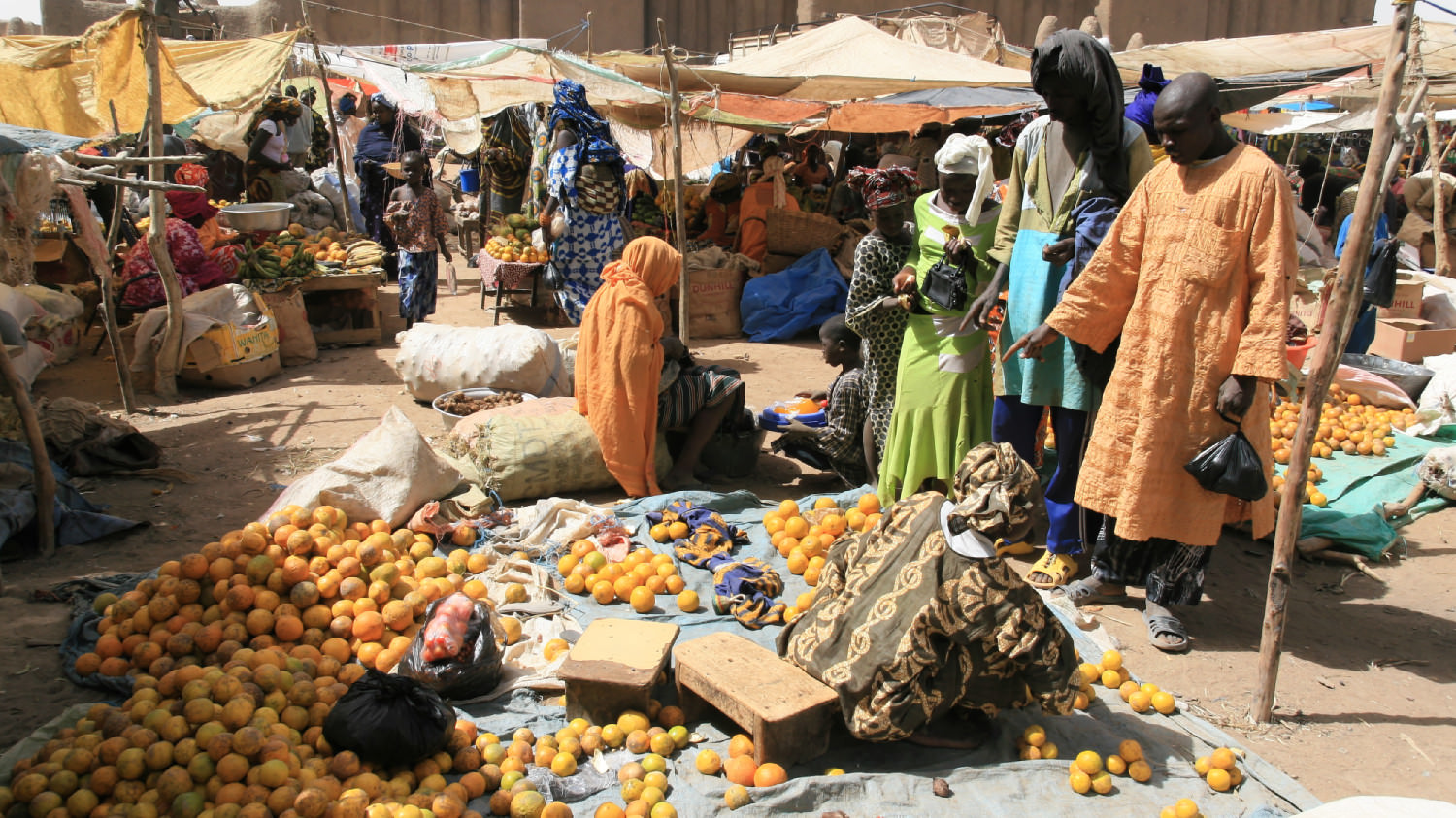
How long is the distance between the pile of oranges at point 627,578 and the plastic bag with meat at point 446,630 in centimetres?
92

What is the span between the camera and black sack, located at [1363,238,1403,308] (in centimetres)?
696

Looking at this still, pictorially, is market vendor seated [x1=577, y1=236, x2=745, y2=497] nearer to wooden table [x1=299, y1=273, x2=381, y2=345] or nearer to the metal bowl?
wooden table [x1=299, y1=273, x2=381, y2=345]

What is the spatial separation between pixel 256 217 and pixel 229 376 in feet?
5.55

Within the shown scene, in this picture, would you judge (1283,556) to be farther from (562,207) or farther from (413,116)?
(413,116)

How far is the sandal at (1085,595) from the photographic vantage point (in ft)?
14.0

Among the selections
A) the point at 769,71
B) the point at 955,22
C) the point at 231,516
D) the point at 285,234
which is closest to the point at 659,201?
the point at 769,71

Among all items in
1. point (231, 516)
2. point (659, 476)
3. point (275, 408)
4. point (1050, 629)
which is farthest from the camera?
point (275, 408)

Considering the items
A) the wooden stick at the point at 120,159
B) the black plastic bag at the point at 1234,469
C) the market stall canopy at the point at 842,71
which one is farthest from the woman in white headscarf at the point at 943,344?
the market stall canopy at the point at 842,71

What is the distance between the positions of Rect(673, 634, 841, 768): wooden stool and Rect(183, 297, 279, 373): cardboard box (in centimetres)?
594

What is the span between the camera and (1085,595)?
4.27 metres

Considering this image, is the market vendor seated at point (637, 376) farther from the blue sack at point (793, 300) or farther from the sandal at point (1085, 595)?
the blue sack at point (793, 300)

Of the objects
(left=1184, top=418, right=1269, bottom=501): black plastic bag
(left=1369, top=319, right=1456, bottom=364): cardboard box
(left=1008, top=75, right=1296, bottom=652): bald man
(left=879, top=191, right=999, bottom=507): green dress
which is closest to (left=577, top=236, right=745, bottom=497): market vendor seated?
(left=879, top=191, right=999, bottom=507): green dress

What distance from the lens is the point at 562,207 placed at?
28.1 ft

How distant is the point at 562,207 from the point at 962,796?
677 cm
